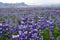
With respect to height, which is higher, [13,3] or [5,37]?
[13,3]

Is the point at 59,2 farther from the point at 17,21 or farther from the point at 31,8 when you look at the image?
the point at 17,21

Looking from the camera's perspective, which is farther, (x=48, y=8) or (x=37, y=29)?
(x=48, y=8)

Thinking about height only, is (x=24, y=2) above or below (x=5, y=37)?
above

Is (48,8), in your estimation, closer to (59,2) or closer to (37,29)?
(59,2)

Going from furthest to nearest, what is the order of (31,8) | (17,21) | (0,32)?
(31,8) → (17,21) → (0,32)

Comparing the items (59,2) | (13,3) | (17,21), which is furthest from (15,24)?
(59,2)

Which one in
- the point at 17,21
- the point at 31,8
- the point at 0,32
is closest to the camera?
the point at 0,32

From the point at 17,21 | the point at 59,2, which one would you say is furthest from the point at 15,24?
the point at 59,2

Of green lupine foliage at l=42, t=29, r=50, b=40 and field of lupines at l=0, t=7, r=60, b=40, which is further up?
field of lupines at l=0, t=7, r=60, b=40

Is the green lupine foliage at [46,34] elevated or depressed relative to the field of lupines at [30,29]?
depressed
